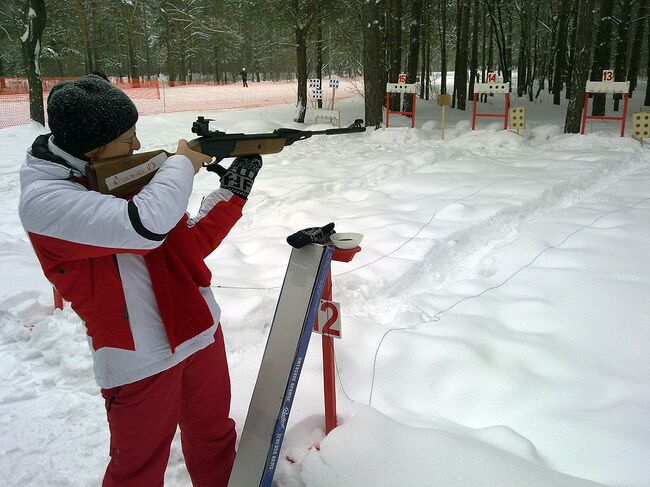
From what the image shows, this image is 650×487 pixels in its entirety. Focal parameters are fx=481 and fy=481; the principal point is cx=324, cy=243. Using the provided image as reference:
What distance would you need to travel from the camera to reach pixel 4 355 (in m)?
3.37

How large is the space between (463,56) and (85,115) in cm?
1875

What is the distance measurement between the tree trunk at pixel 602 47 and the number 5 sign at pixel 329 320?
1466 cm

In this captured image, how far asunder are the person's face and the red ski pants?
0.76 m

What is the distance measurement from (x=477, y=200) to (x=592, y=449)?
433cm

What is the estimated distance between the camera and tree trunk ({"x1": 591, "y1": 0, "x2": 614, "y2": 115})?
13156 mm

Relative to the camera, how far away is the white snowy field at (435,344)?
2254mm

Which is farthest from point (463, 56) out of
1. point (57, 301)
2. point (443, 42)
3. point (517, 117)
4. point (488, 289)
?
point (57, 301)

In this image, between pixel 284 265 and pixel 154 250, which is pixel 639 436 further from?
pixel 284 265

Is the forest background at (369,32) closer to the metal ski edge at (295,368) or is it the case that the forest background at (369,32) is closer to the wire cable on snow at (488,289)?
the wire cable on snow at (488,289)

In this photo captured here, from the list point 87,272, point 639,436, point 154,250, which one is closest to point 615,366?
point 639,436

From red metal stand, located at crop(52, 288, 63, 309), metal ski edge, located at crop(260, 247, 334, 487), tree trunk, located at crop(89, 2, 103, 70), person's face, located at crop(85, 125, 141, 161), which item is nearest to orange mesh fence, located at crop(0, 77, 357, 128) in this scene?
tree trunk, located at crop(89, 2, 103, 70)

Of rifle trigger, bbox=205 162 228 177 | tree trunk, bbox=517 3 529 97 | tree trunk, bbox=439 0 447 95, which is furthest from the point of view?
tree trunk, bbox=517 3 529 97

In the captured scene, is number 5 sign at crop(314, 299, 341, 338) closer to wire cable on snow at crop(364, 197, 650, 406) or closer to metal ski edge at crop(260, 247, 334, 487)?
metal ski edge at crop(260, 247, 334, 487)

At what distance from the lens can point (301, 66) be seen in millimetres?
15219
